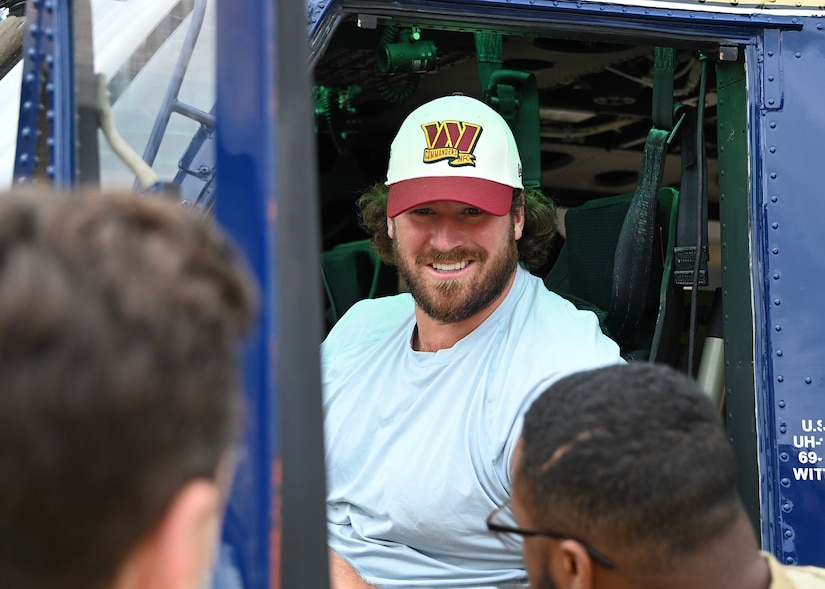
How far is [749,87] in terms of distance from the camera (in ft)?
7.38

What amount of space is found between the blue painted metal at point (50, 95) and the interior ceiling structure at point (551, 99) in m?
1.48

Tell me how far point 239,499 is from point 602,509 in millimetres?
440

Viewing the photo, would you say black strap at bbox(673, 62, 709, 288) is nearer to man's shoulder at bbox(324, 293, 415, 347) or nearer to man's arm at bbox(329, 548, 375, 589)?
man's shoulder at bbox(324, 293, 415, 347)

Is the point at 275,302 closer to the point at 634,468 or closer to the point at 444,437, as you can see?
the point at 634,468

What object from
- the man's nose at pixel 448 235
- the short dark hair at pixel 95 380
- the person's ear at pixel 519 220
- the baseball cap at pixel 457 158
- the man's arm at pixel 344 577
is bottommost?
the man's arm at pixel 344 577

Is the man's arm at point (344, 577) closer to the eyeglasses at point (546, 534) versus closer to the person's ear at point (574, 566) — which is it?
the eyeglasses at point (546, 534)

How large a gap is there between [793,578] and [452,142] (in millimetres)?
1387

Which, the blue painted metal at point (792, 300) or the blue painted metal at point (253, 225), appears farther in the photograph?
the blue painted metal at point (792, 300)

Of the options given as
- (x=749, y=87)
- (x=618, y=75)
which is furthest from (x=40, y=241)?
(x=618, y=75)

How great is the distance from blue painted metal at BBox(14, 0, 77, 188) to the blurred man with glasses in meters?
0.69

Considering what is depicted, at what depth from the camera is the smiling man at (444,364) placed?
1.98 m

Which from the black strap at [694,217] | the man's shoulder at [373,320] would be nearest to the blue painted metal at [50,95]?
the man's shoulder at [373,320]

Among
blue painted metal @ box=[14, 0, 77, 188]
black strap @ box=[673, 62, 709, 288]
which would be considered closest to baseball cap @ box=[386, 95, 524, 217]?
black strap @ box=[673, 62, 709, 288]

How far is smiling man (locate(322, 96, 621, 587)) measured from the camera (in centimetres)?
198
